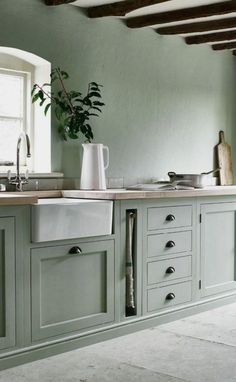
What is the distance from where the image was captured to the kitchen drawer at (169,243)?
4.30m

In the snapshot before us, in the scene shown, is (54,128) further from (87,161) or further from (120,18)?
(120,18)

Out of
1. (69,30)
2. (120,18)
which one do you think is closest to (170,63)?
(120,18)

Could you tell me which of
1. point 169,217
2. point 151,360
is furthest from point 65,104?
point 151,360

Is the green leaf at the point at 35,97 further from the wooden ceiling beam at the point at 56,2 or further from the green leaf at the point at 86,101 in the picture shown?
the wooden ceiling beam at the point at 56,2

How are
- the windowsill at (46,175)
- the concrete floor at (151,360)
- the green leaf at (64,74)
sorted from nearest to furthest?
the concrete floor at (151,360) → the windowsill at (46,175) → the green leaf at (64,74)

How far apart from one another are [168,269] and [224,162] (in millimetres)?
2036

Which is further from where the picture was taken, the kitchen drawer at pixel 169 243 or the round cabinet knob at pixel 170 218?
the round cabinet knob at pixel 170 218

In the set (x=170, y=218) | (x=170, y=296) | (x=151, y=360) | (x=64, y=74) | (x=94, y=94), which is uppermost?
(x=64, y=74)

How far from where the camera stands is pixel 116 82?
16.4 ft

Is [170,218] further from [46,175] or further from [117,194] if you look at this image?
[46,175]

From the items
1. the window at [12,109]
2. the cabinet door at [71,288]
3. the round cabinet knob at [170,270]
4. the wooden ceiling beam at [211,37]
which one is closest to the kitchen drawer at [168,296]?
the round cabinet knob at [170,270]

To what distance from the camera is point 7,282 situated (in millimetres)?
3359

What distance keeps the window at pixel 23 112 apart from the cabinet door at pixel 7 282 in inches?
42.7

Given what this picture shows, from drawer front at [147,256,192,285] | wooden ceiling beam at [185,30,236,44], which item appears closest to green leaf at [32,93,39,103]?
drawer front at [147,256,192,285]
